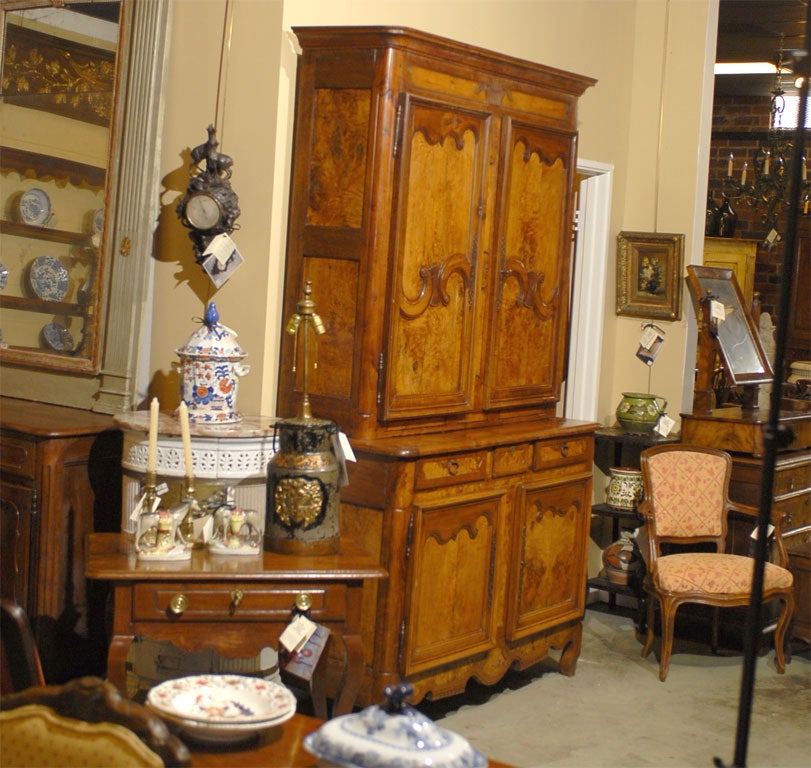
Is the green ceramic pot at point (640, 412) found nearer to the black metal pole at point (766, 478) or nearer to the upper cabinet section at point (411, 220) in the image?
the upper cabinet section at point (411, 220)

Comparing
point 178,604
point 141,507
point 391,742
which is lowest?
point 178,604

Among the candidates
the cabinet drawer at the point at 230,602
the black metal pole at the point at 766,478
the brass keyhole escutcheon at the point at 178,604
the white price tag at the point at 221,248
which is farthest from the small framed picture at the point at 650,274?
the black metal pole at the point at 766,478

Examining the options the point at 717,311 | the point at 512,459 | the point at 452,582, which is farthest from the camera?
the point at 717,311

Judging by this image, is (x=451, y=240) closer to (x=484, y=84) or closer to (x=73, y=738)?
(x=484, y=84)

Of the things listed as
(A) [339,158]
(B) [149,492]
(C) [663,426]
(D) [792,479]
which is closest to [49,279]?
(A) [339,158]

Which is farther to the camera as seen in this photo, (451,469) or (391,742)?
(451,469)

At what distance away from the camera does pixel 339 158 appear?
3982 mm

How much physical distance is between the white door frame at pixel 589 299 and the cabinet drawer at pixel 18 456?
2887 millimetres

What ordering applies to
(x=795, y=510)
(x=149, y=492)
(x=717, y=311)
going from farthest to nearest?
(x=795, y=510) < (x=717, y=311) < (x=149, y=492)

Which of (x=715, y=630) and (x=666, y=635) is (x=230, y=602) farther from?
(x=715, y=630)

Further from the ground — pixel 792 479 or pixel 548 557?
pixel 792 479

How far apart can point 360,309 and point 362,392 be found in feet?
0.92

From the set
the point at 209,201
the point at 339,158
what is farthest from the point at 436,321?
the point at 209,201

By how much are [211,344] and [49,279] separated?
1060 mm
